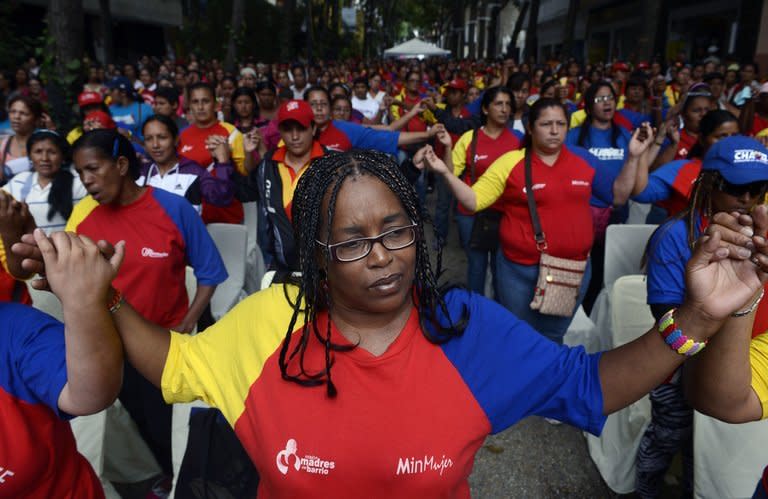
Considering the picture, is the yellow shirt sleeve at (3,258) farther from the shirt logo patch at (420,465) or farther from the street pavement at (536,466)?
the street pavement at (536,466)

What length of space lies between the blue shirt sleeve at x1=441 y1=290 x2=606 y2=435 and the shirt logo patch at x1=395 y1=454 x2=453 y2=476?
0.61 ft

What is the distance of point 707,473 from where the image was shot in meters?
2.63

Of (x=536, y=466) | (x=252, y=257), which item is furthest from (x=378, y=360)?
(x=252, y=257)

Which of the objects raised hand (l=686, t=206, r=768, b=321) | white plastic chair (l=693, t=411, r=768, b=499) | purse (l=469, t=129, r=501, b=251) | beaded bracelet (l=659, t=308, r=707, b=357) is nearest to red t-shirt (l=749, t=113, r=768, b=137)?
purse (l=469, t=129, r=501, b=251)

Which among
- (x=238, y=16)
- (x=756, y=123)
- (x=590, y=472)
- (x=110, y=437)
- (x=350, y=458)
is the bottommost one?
(x=590, y=472)

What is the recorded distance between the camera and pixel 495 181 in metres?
3.53

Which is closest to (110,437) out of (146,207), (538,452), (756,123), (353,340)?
(146,207)

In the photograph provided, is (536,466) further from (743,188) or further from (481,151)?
(481,151)

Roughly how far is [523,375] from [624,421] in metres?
1.97

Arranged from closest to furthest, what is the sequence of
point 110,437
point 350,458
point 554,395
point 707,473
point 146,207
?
1. point 350,458
2. point 554,395
3. point 707,473
4. point 146,207
5. point 110,437

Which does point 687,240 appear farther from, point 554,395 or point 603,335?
point 603,335

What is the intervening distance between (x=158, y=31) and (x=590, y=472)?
134 ft

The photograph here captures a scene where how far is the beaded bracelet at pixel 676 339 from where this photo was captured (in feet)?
4.32

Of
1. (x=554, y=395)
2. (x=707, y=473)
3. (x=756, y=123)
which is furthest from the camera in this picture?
(x=756, y=123)
